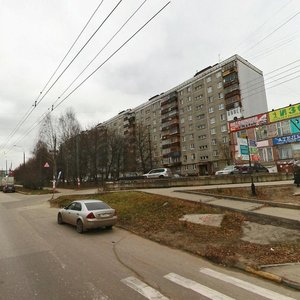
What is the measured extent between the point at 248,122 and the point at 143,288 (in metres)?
51.7

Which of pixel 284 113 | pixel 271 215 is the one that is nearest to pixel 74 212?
pixel 271 215

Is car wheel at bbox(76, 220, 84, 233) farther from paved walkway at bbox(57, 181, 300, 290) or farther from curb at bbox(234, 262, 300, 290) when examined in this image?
curb at bbox(234, 262, 300, 290)

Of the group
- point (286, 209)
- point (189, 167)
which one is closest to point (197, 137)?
point (189, 167)

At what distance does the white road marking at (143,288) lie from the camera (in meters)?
5.71

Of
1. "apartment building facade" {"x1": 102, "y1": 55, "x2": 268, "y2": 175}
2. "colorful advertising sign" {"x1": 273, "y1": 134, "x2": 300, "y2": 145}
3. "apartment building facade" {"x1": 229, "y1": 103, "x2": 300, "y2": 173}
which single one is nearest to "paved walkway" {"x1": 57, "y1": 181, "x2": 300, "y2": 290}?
"apartment building facade" {"x1": 229, "y1": 103, "x2": 300, "y2": 173}

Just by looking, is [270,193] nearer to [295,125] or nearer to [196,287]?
[196,287]

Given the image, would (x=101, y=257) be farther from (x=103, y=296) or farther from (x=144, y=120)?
(x=144, y=120)

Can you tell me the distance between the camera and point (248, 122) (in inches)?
2135

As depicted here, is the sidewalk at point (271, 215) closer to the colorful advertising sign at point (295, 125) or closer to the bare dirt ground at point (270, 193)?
the bare dirt ground at point (270, 193)

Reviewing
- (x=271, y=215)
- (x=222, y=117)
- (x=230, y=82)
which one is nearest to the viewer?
(x=271, y=215)

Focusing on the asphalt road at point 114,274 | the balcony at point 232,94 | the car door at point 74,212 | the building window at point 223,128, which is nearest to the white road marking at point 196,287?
the asphalt road at point 114,274

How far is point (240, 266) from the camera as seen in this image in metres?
7.62

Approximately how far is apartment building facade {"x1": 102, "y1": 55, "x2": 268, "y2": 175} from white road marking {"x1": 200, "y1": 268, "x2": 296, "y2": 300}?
182ft

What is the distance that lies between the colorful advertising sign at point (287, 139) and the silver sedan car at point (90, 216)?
41751mm
